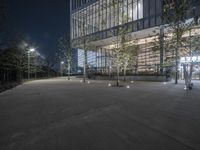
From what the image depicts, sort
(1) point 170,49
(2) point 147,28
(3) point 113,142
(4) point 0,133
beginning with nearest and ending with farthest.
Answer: (3) point 113,142, (4) point 0,133, (1) point 170,49, (2) point 147,28

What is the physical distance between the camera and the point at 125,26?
1242 inches

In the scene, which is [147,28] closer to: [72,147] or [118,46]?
[118,46]

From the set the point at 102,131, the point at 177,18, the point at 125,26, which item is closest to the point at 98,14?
the point at 125,26

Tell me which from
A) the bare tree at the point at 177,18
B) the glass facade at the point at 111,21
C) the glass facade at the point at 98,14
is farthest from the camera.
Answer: the glass facade at the point at 98,14

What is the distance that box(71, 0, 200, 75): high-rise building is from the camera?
2409cm

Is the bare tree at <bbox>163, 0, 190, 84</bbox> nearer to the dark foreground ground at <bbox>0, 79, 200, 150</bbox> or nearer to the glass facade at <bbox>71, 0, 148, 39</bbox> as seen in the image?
the glass facade at <bbox>71, 0, 148, 39</bbox>

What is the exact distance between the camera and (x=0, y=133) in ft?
13.9

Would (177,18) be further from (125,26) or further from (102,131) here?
(102,131)

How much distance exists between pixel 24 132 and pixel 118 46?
51.8 feet

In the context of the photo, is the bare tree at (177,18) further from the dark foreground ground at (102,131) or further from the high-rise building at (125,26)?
the dark foreground ground at (102,131)

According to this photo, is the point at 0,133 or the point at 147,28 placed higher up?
the point at 147,28

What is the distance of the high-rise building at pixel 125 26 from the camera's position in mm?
24091

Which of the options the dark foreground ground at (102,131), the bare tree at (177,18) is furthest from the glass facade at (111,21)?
the dark foreground ground at (102,131)

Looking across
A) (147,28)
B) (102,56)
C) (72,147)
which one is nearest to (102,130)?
(72,147)
